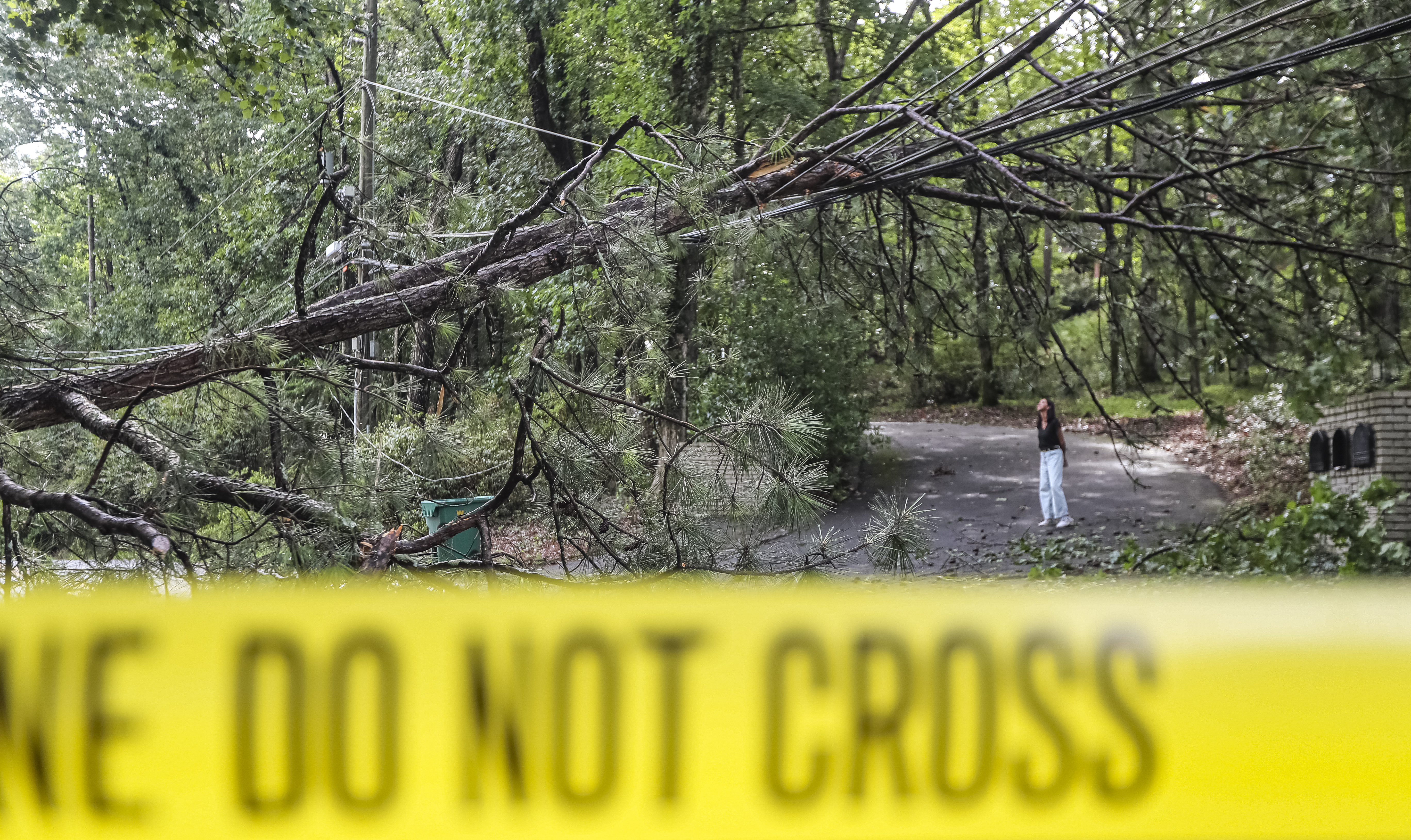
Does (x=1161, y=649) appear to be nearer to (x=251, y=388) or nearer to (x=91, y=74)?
(x=251, y=388)

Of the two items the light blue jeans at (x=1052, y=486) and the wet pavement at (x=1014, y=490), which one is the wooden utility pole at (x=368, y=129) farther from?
the light blue jeans at (x=1052, y=486)

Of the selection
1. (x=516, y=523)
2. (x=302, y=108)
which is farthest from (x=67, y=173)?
(x=516, y=523)

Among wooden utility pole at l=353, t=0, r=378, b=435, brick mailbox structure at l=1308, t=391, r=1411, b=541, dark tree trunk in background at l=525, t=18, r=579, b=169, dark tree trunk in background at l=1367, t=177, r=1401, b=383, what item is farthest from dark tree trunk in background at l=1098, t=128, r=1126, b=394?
dark tree trunk in background at l=525, t=18, r=579, b=169

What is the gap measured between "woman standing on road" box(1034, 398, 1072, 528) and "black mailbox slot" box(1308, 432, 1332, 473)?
2593mm

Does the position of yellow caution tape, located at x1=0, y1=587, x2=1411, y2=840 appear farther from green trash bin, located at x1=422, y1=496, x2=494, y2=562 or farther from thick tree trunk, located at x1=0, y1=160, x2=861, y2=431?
thick tree trunk, located at x1=0, y1=160, x2=861, y2=431

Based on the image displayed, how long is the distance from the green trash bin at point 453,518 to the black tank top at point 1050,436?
773cm

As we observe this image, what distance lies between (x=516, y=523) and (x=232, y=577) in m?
2.41

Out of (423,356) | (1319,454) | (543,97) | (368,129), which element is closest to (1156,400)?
→ (1319,454)

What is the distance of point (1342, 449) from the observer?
10.3 m

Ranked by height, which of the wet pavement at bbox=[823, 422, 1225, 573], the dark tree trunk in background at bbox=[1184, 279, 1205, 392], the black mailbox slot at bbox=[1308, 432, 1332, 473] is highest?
the dark tree trunk in background at bbox=[1184, 279, 1205, 392]

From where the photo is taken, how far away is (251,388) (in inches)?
167

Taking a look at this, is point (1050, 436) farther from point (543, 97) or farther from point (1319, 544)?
point (543, 97)

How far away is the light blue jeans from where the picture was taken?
1249 cm

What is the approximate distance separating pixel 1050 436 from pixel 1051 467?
0.53 meters
